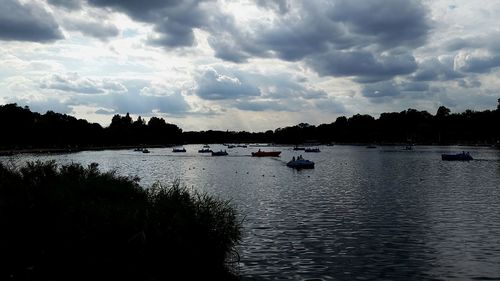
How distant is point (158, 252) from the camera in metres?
17.7

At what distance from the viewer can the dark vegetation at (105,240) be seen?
53.7 ft

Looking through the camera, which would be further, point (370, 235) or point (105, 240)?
point (370, 235)

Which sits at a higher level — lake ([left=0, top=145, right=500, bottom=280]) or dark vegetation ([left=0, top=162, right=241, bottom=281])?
dark vegetation ([left=0, top=162, right=241, bottom=281])

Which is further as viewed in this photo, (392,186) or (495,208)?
(392,186)

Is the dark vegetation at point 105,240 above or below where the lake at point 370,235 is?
above

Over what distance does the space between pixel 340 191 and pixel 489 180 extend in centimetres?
2903

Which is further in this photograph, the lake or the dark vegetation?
the lake

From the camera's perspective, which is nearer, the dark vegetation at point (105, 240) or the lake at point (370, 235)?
the dark vegetation at point (105, 240)

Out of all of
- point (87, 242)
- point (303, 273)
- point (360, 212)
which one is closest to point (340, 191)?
point (360, 212)

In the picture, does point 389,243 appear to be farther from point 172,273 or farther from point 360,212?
point 172,273

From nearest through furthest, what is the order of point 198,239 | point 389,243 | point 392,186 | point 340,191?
point 198,239
point 389,243
point 340,191
point 392,186

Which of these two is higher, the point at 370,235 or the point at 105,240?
the point at 105,240

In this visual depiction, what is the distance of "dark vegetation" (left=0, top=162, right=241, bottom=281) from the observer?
53.7ft

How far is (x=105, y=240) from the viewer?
17.0 metres
